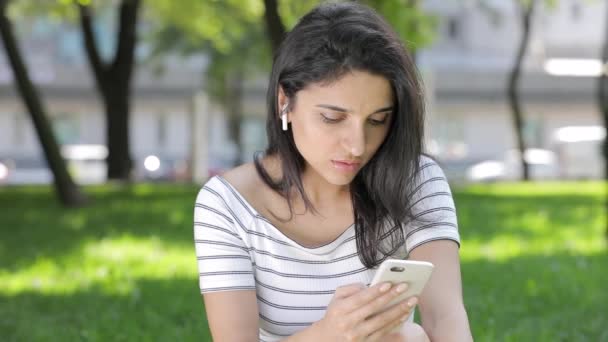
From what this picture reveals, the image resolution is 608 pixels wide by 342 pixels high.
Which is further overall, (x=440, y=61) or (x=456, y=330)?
(x=440, y=61)

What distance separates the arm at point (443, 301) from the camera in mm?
3137

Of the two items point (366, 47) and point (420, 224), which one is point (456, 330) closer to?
point (420, 224)

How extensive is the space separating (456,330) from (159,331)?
2.92 m

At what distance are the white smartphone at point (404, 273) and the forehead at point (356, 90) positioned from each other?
1.72 ft

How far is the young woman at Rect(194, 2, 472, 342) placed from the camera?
300 cm

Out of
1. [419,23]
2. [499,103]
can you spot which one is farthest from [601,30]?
[419,23]

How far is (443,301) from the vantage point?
10.4 ft

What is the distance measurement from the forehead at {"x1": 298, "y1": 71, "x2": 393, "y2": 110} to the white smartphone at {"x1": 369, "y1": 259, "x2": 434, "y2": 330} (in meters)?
0.52

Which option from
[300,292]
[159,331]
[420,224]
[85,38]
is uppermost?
[420,224]

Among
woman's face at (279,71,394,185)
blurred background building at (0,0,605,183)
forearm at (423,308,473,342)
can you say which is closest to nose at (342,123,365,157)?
woman's face at (279,71,394,185)

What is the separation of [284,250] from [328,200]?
0.22 meters

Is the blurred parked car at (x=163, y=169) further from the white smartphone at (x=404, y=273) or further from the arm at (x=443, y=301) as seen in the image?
the white smartphone at (x=404, y=273)

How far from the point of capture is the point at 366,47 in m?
2.98

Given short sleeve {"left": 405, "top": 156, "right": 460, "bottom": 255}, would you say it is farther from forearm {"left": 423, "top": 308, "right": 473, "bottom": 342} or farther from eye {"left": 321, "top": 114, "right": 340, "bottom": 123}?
eye {"left": 321, "top": 114, "right": 340, "bottom": 123}
